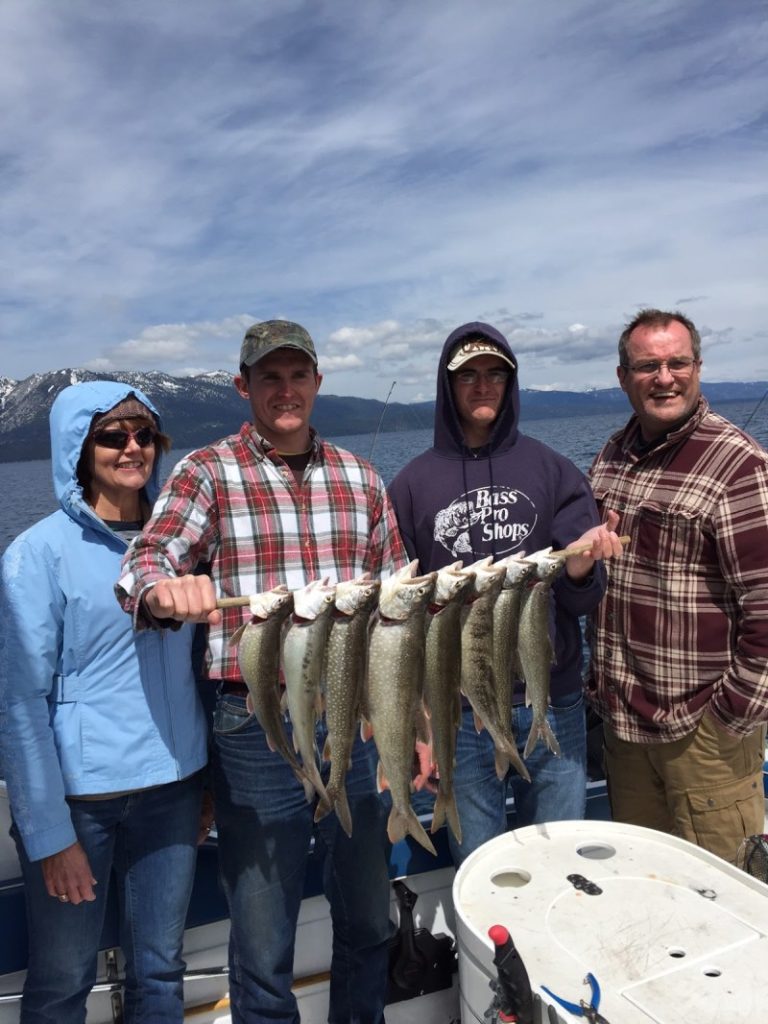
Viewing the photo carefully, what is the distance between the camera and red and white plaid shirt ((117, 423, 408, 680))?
11.1 feet

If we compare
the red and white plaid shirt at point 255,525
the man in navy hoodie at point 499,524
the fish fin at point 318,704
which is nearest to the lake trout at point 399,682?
the fish fin at point 318,704

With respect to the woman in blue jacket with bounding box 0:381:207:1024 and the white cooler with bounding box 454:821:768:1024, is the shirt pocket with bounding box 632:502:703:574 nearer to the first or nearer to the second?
the white cooler with bounding box 454:821:768:1024

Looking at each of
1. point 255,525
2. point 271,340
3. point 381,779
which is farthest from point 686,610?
point 271,340

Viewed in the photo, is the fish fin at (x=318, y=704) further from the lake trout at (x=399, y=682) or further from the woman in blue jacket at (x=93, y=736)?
the woman in blue jacket at (x=93, y=736)

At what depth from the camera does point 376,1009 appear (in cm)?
383

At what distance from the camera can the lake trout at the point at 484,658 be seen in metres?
3.25

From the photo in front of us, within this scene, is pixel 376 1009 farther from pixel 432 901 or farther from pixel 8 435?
pixel 8 435

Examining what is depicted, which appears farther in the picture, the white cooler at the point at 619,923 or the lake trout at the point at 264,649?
the lake trout at the point at 264,649

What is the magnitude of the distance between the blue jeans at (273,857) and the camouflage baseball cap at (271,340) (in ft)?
5.42

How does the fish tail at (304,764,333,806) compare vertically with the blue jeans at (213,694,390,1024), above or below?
above

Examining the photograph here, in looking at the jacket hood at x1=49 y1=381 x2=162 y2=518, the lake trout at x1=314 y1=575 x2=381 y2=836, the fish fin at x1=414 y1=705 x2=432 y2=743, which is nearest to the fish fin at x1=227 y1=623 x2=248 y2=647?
the lake trout at x1=314 y1=575 x2=381 y2=836

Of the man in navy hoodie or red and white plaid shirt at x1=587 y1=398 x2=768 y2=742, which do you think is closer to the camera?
red and white plaid shirt at x1=587 y1=398 x2=768 y2=742

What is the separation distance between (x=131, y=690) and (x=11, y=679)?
20.1 inches

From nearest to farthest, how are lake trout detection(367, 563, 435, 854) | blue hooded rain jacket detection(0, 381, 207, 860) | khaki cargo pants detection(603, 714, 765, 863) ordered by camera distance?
lake trout detection(367, 563, 435, 854)
blue hooded rain jacket detection(0, 381, 207, 860)
khaki cargo pants detection(603, 714, 765, 863)
